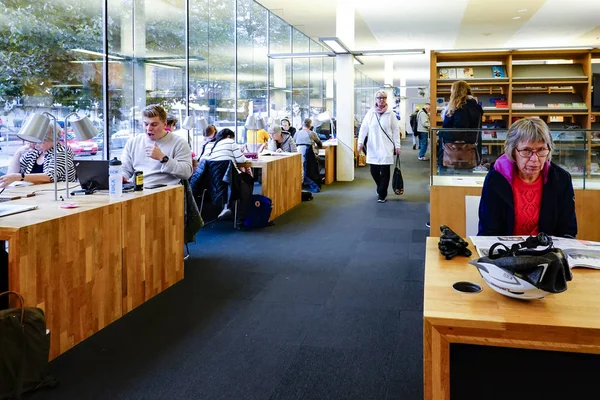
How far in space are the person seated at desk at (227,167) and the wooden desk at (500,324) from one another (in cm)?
445

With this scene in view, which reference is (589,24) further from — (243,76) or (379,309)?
(379,309)

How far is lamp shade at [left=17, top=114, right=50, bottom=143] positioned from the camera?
3.03 m

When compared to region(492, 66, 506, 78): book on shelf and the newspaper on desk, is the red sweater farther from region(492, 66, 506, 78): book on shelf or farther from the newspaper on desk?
region(492, 66, 506, 78): book on shelf

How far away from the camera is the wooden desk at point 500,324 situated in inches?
54.0

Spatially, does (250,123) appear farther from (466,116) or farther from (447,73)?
(466,116)

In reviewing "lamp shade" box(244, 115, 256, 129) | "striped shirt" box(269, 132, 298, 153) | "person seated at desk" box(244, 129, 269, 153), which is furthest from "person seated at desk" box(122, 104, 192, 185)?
"person seated at desk" box(244, 129, 269, 153)

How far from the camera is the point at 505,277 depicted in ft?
4.86

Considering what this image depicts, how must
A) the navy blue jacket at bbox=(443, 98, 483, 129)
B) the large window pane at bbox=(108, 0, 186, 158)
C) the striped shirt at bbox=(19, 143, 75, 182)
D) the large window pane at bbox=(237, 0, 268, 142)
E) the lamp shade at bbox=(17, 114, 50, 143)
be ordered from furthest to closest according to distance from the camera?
1. the large window pane at bbox=(237, 0, 268, 142)
2. the large window pane at bbox=(108, 0, 186, 158)
3. the navy blue jacket at bbox=(443, 98, 483, 129)
4. the striped shirt at bbox=(19, 143, 75, 182)
5. the lamp shade at bbox=(17, 114, 50, 143)

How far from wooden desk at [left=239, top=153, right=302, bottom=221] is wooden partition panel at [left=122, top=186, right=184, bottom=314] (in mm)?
2509

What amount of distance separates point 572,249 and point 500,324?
31.1 inches

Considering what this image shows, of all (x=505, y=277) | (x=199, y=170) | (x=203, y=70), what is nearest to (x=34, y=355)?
(x=505, y=277)

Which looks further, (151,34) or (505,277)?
(151,34)

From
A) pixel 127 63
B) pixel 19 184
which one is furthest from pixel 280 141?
pixel 19 184

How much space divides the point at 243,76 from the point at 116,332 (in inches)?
263
